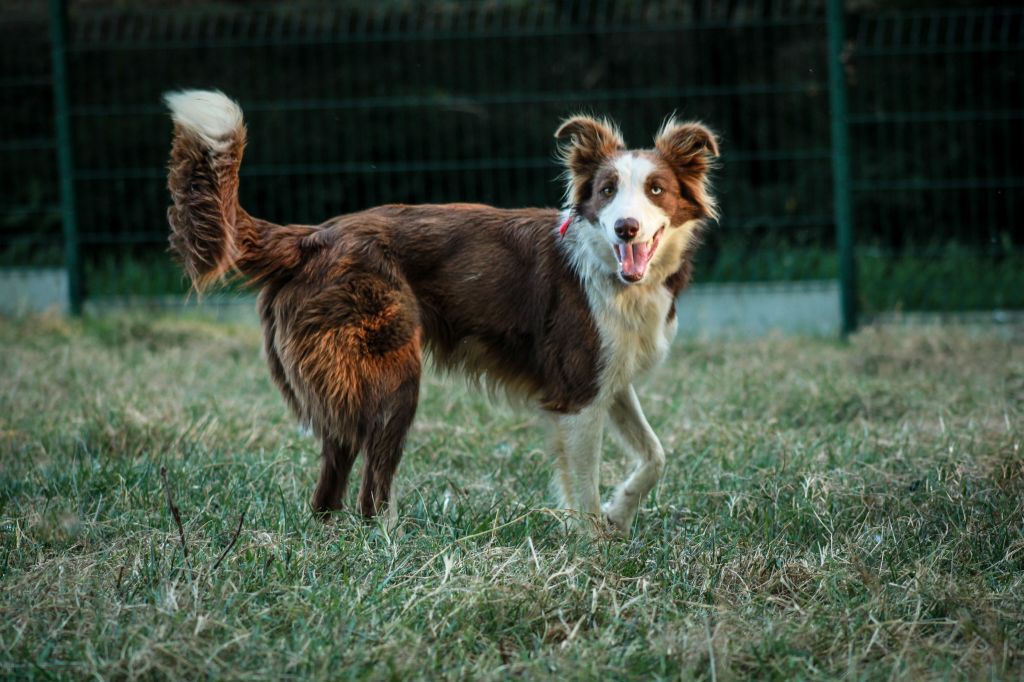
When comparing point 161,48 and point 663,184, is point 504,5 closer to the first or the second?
point 161,48

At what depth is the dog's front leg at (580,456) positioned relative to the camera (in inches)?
163

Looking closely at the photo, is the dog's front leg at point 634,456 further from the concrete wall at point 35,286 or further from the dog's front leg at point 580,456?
the concrete wall at point 35,286

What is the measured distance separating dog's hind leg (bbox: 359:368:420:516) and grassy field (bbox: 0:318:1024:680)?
119 mm

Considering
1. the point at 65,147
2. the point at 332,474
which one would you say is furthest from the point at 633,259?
the point at 65,147

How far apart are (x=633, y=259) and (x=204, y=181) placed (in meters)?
1.43

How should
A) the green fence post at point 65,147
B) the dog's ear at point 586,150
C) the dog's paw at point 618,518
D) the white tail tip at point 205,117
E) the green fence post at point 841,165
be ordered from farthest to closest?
the green fence post at point 65,147
the green fence post at point 841,165
the dog's ear at point 586,150
the dog's paw at point 618,518
the white tail tip at point 205,117

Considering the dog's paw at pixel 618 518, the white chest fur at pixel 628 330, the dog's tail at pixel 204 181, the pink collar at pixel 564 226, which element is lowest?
the dog's paw at pixel 618 518

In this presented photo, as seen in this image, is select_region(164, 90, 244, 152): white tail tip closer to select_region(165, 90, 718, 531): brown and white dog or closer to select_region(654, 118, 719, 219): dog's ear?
select_region(165, 90, 718, 531): brown and white dog

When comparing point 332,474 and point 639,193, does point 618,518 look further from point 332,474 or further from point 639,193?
point 639,193

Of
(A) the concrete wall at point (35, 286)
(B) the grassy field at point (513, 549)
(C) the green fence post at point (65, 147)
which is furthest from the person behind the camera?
(A) the concrete wall at point (35, 286)

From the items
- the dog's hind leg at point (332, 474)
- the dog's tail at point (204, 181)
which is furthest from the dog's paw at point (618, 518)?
the dog's tail at point (204, 181)

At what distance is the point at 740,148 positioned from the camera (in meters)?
8.78

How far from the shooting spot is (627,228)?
395 cm

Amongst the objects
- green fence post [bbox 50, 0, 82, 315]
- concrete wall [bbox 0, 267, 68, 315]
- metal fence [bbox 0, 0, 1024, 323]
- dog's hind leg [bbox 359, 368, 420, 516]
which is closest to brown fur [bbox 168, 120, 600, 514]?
dog's hind leg [bbox 359, 368, 420, 516]
